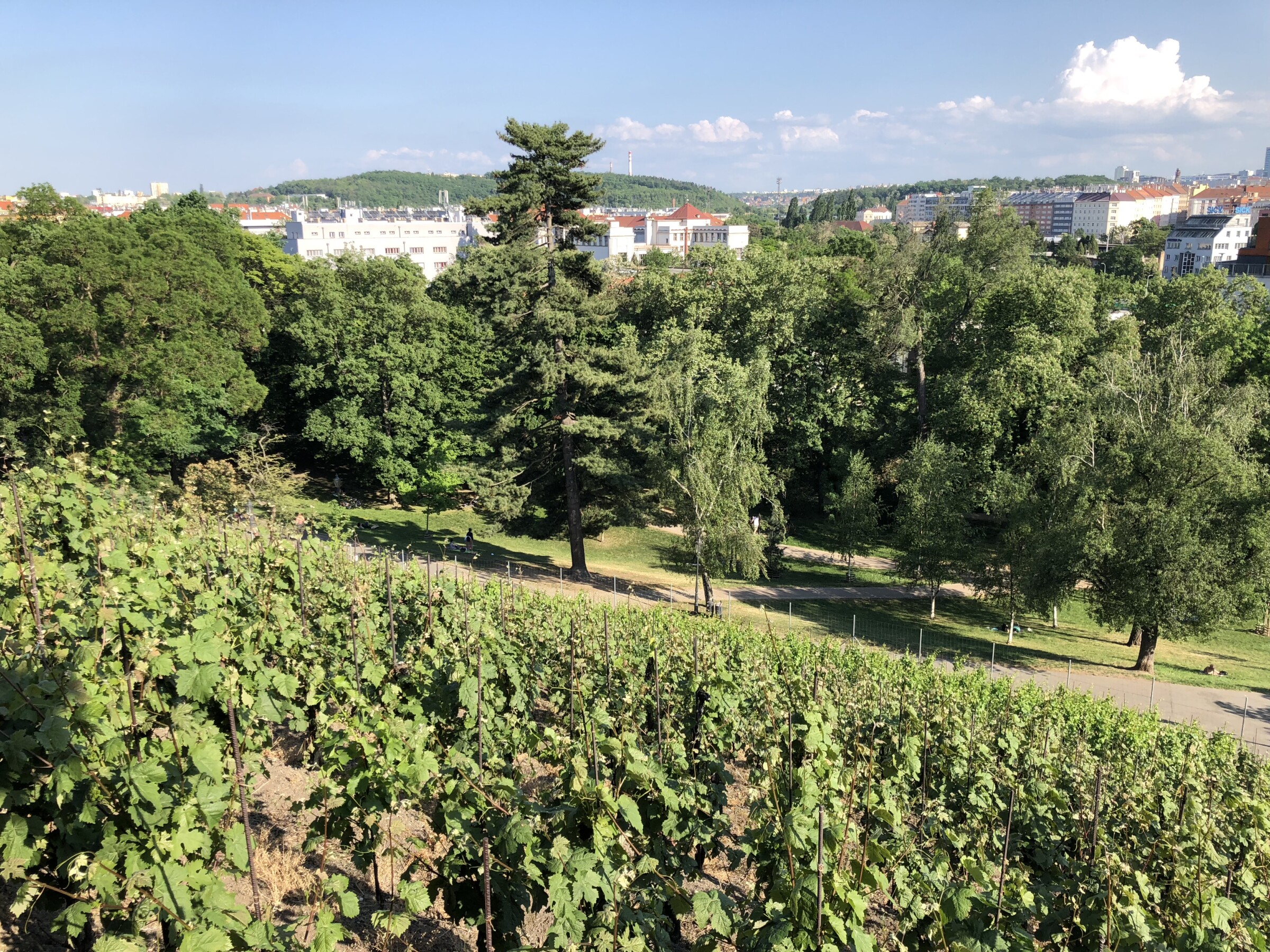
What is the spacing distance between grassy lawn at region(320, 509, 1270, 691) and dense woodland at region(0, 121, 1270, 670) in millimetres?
1256

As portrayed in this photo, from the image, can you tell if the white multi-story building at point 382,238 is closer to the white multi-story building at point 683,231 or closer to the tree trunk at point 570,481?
the white multi-story building at point 683,231

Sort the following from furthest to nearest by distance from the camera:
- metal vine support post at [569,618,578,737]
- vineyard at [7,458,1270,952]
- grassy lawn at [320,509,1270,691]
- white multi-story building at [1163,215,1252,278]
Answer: white multi-story building at [1163,215,1252,278] < grassy lawn at [320,509,1270,691] < metal vine support post at [569,618,578,737] < vineyard at [7,458,1270,952]

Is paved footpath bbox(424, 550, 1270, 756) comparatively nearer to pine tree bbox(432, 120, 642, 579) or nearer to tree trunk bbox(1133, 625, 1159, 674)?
tree trunk bbox(1133, 625, 1159, 674)

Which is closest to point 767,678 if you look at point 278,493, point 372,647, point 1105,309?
point 372,647

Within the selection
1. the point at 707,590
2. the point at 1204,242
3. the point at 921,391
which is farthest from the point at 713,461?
the point at 1204,242

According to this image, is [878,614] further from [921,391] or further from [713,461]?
[921,391]

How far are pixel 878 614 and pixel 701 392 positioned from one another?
8884 millimetres

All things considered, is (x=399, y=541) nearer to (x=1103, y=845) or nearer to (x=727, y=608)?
(x=727, y=608)

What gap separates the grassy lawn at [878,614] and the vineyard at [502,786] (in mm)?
10007

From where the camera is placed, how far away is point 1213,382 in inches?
885

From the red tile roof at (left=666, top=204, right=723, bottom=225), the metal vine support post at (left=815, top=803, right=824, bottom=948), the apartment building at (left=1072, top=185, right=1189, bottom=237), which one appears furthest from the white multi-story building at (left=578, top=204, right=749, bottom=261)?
the metal vine support post at (left=815, top=803, right=824, bottom=948)

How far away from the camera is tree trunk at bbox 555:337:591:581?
899 inches

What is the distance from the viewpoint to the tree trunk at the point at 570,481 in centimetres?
2284

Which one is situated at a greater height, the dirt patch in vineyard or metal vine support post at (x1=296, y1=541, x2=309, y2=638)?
metal vine support post at (x1=296, y1=541, x2=309, y2=638)
